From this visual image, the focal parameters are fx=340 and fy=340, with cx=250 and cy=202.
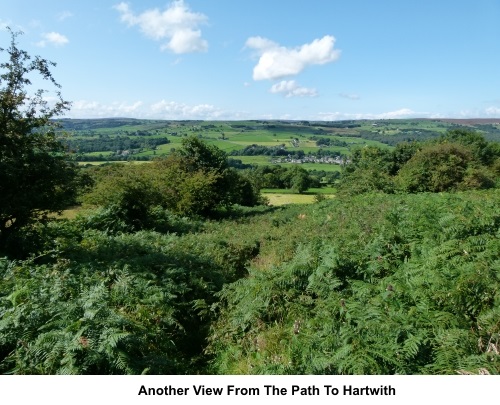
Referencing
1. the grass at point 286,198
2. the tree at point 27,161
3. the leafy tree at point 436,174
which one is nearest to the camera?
the tree at point 27,161

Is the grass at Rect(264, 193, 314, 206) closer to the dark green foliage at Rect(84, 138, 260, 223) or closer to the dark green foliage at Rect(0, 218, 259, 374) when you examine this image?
the dark green foliage at Rect(84, 138, 260, 223)

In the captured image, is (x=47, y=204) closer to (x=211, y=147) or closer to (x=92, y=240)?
(x=92, y=240)

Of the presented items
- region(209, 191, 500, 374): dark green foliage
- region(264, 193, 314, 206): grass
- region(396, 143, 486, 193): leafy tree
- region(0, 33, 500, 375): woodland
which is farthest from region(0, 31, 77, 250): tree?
region(264, 193, 314, 206): grass

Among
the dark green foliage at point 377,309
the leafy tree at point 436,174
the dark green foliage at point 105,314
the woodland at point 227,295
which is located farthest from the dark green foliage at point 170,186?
the leafy tree at point 436,174

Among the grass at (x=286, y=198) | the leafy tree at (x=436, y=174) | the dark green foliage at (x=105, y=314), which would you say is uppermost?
the dark green foliage at (x=105, y=314)

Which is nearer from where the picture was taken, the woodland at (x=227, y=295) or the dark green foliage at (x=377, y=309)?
the dark green foliage at (x=377, y=309)

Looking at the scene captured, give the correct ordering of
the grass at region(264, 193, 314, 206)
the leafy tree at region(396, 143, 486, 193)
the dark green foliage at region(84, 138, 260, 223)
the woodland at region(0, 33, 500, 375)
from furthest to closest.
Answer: the grass at region(264, 193, 314, 206)
the leafy tree at region(396, 143, 486, 193)
the dark green foliage at region(84, 138, 260, 223)
the woodland at region(0, 33, 500, 375)

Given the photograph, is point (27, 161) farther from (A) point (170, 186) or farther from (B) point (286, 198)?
(B) point (286, 198)

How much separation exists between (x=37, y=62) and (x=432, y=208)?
13.2 meters

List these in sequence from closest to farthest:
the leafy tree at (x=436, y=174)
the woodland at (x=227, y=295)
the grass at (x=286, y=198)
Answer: the woodland at (x=227, y=295), the leafy tree at (x=436, y=174), the grass at (x=286, y=198)

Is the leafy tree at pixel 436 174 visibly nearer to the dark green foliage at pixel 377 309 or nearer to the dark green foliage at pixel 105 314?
the dark green foliage at pixel 377 309

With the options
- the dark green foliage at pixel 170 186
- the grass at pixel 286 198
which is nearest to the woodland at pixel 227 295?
the dark green foliage at pixel 170 186

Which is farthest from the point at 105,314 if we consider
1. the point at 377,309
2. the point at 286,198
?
the point at 286,198

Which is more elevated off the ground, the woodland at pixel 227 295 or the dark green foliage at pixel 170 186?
the woodland at pixel 227 295
